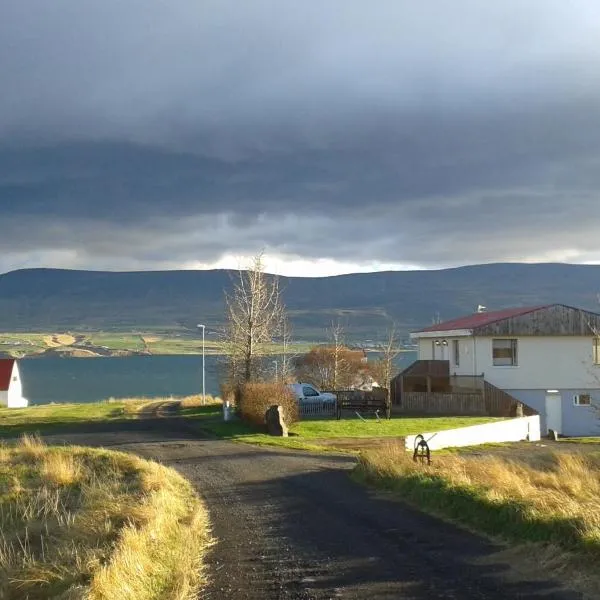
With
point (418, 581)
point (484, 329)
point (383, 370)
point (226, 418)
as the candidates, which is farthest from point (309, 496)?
point (383, 370)

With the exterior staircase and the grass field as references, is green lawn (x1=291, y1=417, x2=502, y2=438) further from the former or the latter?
the grass field

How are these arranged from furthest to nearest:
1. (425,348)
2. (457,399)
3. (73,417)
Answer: (425,348), (73,417), (457,399)

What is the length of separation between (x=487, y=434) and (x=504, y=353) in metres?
10.6

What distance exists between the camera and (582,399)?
44.8 m

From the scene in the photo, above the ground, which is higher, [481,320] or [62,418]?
[481,320]

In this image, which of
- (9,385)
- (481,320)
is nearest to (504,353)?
(481,320)

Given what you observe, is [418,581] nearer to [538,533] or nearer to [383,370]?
[538,533]

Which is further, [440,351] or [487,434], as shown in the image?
[440,351]

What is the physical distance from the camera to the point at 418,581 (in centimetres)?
927

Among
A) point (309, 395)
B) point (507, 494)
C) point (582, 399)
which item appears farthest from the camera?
point (582, 399)

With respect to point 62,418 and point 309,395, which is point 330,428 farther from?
point 62,418

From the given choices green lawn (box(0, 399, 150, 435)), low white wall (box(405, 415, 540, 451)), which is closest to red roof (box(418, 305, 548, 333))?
low white wall (box(405, 415, 540, 451))

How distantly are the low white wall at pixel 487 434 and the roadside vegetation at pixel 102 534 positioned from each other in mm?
11568

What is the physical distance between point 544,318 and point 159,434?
22262 millimetres
